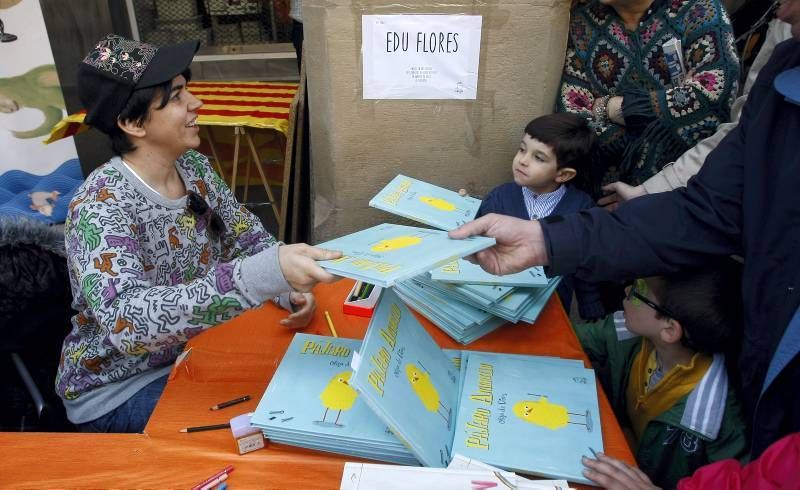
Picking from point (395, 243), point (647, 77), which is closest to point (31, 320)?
point (395, 243)

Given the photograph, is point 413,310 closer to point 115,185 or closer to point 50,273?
point 115,185

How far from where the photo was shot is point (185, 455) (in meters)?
1.15

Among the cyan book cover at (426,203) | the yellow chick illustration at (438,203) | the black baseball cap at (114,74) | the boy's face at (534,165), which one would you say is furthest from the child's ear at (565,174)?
the black baseball cap at (114,74)

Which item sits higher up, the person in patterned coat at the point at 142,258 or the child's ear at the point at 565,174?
the person in patterned coat at the point at 142,258

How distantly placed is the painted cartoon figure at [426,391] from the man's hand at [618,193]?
1.17 metres

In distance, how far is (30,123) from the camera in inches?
134

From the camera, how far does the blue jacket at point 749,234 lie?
1178 millimetres

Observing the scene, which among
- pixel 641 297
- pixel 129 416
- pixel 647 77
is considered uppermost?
pixel 647 77

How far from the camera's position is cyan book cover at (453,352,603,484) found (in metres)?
1.12

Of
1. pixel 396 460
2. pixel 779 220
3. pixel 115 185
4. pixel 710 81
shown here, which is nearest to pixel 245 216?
pixel 115 185

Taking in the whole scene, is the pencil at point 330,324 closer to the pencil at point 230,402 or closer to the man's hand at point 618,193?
the pencil at point 230,402

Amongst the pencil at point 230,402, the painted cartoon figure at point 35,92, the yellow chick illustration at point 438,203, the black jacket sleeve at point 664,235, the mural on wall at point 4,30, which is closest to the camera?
the pencil at point 230,402

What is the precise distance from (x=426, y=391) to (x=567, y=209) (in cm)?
132

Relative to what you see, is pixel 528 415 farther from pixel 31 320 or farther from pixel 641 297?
pixel 31 320
